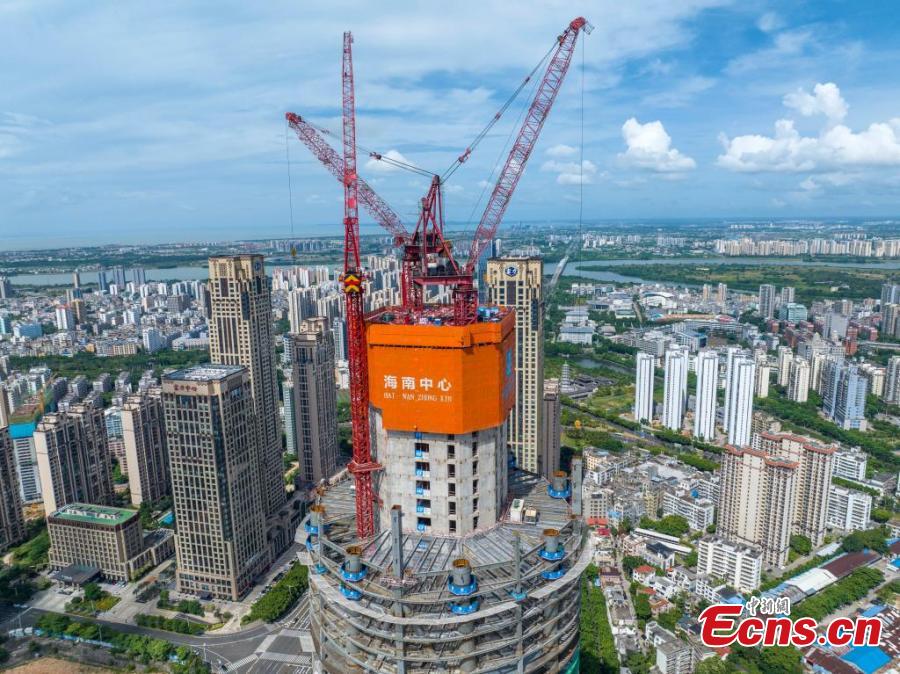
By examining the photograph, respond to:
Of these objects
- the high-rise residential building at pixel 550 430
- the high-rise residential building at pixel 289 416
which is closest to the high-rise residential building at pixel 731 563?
the high-rise residential building at pixel 550 430

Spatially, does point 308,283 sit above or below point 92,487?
above

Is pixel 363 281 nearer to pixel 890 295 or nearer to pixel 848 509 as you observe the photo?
pixel 848 509

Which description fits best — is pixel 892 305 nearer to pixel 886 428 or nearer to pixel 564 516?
pixel 886 428

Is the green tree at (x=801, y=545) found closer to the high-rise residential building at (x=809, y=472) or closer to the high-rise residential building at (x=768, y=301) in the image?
the high-rise residential building at (x=809, y=472)

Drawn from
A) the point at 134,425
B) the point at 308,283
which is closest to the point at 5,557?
the point at 134,425

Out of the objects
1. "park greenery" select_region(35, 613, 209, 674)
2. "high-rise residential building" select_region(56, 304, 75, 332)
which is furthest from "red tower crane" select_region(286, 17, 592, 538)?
"high-rise residential building" select_region(56, 304, 75, 332)
